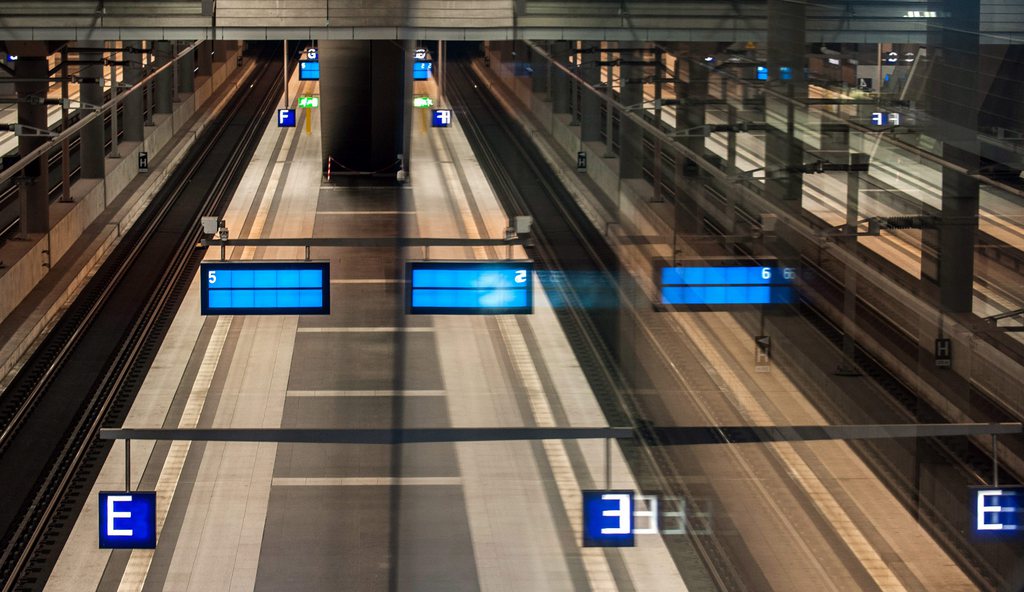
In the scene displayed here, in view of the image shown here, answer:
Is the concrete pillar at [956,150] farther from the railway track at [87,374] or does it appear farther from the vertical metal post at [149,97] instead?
the vertical metal post at [149,97]

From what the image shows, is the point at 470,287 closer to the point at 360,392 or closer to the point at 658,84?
the point at 360,392

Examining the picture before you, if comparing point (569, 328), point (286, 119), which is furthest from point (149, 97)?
point (569, 328)

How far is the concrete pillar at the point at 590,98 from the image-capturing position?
8.30 metres

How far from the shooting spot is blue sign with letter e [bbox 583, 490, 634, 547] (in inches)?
272

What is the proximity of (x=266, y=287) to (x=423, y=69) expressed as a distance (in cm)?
848

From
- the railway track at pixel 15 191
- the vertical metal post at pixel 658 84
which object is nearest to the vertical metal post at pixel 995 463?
the vertical metal post at pixel 658 84

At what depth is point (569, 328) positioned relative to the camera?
1043 cm

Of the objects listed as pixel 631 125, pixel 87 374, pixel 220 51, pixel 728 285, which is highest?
pixel 220 51

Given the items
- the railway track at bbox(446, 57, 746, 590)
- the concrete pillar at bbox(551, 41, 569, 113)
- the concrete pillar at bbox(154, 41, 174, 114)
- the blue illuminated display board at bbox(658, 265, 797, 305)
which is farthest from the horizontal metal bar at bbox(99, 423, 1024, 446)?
the concrete pillar at bbox(154, 41, 174, 114)

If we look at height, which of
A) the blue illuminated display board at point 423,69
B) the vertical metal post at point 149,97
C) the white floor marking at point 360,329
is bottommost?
the white floor marking at point 360,329

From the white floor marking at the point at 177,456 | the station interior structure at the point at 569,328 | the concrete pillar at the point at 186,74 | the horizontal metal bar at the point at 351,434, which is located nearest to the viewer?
the station interior structure at the point at 569,328

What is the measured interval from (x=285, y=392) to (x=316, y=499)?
7.64 feet

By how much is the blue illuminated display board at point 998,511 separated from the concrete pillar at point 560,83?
5.57 metres

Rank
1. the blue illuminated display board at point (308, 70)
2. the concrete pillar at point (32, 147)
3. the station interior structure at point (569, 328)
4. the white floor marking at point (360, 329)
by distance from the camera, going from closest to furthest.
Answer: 1. the station interior structure at point (569, 328)
2. the white floor marking at point (360, 329)
3. the concrete pillar at point (32, 147)
4. the blue illuminated display board at point (308, 70)
